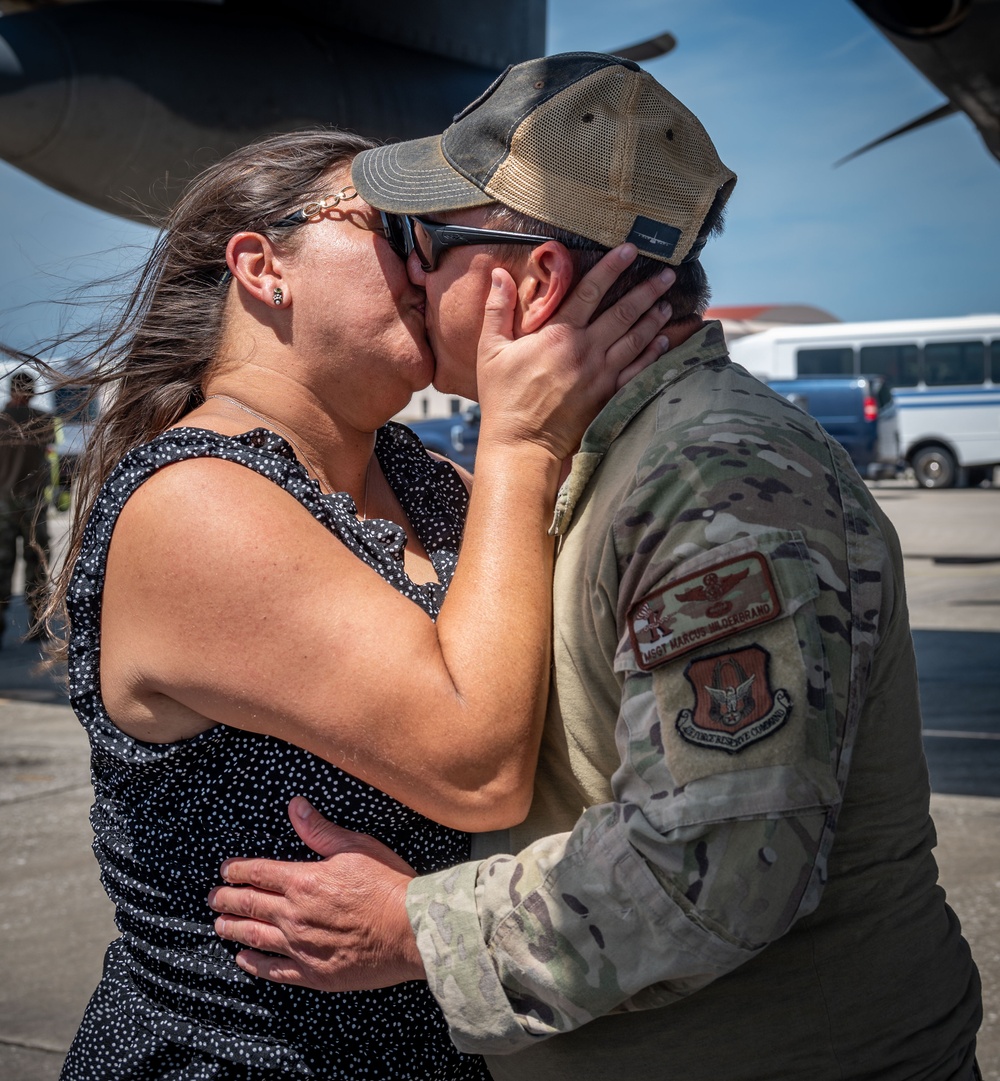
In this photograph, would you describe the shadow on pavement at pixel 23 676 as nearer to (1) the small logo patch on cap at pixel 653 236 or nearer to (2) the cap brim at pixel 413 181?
(2) the cap brim at pixel 413 181

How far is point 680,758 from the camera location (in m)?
1.19

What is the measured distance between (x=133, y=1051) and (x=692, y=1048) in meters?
0.78

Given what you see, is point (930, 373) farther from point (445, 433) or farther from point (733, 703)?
point (733, 703)

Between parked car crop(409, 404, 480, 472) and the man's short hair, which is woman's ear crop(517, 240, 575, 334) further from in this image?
parked car crop(409, 404, 480, 472)

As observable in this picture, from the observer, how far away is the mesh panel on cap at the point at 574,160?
4.78 ft

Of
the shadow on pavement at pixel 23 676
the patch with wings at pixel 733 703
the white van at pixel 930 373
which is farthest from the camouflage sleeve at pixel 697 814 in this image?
the white van at pixel 930 373

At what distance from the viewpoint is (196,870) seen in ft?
5.20

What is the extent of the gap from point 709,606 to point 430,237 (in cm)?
72

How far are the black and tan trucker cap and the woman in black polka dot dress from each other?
0.14 meters

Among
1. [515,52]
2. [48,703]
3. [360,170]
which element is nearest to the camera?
[360,170]

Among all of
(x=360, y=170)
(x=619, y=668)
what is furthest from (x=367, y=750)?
(x=360, y=170)

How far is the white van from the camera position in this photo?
24.0m

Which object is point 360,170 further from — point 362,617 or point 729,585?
point 729,585

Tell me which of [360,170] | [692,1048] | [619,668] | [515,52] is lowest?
[692,1048]
